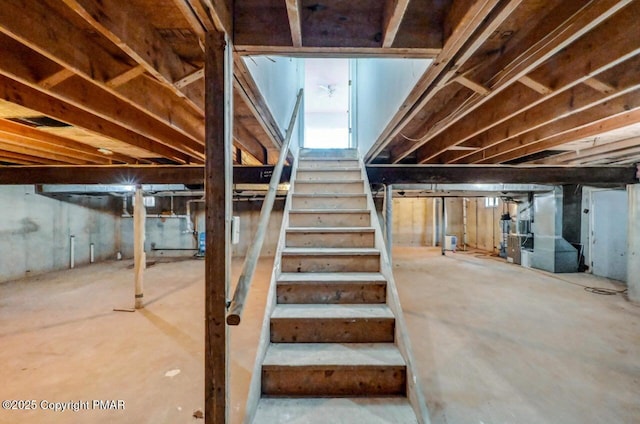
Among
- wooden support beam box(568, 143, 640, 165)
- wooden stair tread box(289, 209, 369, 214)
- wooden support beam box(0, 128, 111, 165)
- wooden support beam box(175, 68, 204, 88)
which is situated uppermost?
wooden support beam box(175, 68, 204, 88)

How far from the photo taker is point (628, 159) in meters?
3.73

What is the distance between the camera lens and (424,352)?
2623 mm

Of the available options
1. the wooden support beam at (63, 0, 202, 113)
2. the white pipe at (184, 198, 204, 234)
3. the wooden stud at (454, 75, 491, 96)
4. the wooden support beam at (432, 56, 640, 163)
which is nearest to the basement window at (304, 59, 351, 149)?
the white pipe at (184, 198, 204, 234)

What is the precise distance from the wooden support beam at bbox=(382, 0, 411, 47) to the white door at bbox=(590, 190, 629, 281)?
6.66 meters

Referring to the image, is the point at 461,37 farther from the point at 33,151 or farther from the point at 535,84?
the point at 33,151

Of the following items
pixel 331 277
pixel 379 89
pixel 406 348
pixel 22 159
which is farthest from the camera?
pixel 22 159

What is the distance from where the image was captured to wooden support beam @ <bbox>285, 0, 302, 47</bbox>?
1.15 meters

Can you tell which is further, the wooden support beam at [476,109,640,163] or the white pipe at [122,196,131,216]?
the white pipe at [122,196,131,216]

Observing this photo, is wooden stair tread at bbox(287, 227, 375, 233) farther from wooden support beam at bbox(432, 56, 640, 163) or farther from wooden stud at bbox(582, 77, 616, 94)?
wooden stud at bbox(582, 77, 616, 94)

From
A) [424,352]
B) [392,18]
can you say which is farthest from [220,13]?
[424,352]

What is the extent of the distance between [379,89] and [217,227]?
9.46 ft

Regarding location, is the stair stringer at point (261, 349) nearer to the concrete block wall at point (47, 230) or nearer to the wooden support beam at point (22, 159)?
the wooden support beam at point (22, 159)

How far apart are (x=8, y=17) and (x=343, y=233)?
6.99ft

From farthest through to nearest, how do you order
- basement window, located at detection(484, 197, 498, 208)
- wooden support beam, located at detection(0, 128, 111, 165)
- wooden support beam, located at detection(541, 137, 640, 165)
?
basement window, located at detection(484, 197, 498, 208), wooden support beam, located at detection(541, 137, 640, 165), wooden support beam, located at detection(0, 128, 111, 165)
